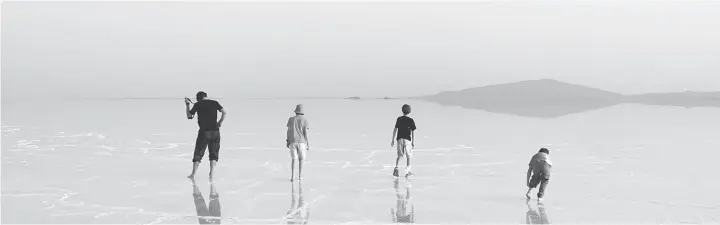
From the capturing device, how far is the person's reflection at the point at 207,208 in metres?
8.63

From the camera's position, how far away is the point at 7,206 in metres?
9.70

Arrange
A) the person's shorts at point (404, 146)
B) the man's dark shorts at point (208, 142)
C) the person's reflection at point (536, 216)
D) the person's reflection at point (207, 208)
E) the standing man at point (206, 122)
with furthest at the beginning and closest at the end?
the person's shorts at point (404, 146) < the man's dark shorts at point (208, 142) < the standing man at point (206, 122) < the person's reflection at point (536, 216) < the person's reflection at point (207, 208)

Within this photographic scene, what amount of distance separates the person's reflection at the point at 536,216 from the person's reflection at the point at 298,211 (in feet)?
9.90

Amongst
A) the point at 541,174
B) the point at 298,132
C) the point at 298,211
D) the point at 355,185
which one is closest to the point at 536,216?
the point at 541,174

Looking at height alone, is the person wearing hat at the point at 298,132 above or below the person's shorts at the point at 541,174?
above

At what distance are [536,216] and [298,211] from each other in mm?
3347

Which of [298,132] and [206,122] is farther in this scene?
[206,122]

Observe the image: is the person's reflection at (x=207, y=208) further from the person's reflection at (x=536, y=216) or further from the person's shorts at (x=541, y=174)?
the person's shorts at (x=541, y=174)

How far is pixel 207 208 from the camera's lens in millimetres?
9453

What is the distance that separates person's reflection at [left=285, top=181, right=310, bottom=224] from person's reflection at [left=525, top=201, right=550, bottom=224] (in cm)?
302

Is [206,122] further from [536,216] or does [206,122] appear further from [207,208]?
[536,216]

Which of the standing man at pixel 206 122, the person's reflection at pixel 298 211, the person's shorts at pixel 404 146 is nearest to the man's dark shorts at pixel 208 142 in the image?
the standing man at pixel 206 122

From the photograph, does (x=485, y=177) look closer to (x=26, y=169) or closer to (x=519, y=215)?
(x=519, y=215)

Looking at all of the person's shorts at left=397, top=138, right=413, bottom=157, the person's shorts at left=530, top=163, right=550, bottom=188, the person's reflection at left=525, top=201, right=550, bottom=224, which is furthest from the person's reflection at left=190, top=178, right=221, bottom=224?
the person's shorts at left=530, top=163, right=550, bottom=188
